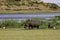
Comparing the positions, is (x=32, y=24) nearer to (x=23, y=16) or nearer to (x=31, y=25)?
(x=31, y=25)

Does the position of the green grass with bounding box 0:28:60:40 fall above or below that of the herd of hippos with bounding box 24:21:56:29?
below

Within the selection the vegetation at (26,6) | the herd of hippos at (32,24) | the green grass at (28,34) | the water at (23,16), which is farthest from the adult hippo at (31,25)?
the vegetation at (26,6)

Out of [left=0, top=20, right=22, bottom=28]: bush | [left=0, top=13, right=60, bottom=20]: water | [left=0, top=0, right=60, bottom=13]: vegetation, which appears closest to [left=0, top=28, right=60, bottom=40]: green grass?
[left=0, top=20, right=22, bottom=28]: bush

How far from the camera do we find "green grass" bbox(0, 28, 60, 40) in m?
5.66

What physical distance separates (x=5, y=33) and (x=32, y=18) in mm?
1209

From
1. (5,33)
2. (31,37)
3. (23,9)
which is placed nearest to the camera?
(31,37)

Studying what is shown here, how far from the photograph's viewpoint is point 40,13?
6461 mm

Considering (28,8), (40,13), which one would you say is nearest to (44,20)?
(40,13)

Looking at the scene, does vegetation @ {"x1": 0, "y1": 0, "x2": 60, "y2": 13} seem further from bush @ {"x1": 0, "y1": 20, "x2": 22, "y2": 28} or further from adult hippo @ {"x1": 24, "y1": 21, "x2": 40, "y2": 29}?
adult hippo @ {"x1": 24, "y1": 21, "x2": 40, "y2": 29}

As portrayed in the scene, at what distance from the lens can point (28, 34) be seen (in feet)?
19.8

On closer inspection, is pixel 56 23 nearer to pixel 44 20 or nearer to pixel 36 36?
pixel 44 20

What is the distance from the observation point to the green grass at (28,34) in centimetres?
566

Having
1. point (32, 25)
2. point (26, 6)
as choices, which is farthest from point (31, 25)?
point (26, 6)

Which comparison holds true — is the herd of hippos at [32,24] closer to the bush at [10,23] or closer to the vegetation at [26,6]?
the bush at [10,23]
